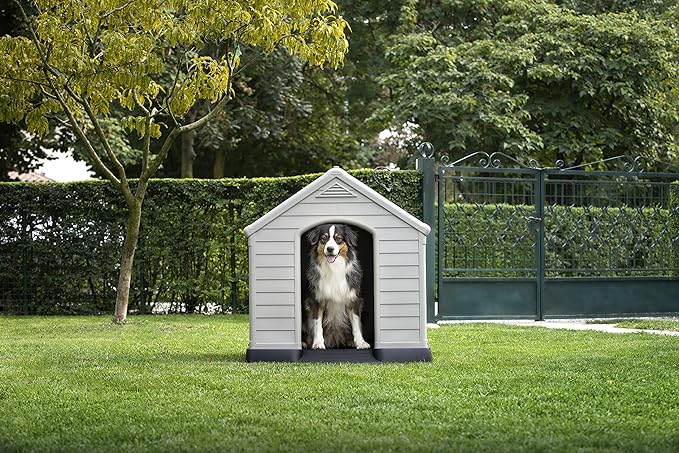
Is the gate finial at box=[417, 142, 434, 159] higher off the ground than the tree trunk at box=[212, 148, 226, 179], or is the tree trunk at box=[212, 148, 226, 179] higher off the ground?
the tree trunk at box=[212, 148, 226, 179]

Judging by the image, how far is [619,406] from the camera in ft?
20.9

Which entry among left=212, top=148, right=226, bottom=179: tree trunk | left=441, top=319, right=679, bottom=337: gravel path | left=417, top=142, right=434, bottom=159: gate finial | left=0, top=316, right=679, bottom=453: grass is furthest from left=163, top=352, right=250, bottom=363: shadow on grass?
left=212, top=148, right=226, bottom=179: tree trunk

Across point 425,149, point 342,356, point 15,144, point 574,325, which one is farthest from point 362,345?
point 15,144

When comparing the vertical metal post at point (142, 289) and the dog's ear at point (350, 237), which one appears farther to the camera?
the vertical metal post at point (142, 289)

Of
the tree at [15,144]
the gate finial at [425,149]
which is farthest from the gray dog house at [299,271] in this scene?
the tree at [15,144]

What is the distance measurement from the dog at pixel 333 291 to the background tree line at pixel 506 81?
9643mm

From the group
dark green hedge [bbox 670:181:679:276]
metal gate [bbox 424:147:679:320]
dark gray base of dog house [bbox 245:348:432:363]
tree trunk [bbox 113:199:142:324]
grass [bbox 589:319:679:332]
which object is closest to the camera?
dark gray base of dog house [bbox 245:348:432:363]

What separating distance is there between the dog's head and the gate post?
458cm

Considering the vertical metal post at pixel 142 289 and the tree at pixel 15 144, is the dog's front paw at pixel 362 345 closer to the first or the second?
the vertical metal post at pixel 142 289

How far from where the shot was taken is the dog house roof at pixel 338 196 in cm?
871

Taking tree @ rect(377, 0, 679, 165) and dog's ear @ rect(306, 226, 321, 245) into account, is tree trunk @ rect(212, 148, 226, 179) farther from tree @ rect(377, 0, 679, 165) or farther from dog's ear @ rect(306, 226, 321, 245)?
dog's ear @ rect(306, 226, 321, 245)

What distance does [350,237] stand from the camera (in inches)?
348

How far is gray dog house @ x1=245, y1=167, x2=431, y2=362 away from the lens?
871cm

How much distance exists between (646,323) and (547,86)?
924cm
